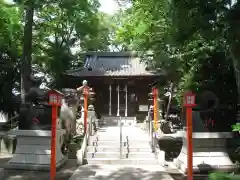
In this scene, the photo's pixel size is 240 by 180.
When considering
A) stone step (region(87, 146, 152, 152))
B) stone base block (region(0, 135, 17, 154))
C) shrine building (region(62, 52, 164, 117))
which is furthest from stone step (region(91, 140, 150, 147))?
shrine building (region(62, 52, 164, 117))

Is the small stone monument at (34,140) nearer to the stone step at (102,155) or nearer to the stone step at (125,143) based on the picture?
the stone step at (102,155)

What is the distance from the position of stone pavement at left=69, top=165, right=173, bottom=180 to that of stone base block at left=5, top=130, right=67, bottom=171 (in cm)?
113

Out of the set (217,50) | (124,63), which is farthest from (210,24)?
(124,63)

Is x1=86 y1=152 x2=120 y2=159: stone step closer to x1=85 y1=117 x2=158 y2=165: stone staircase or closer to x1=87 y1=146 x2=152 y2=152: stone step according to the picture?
x1=85 y1=117 x2=158 y2=165: stone staircase

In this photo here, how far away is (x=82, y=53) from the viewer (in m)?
32.4

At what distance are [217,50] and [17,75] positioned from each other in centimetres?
1413

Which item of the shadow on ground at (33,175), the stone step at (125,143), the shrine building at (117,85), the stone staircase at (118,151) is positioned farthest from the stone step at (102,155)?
the shrine building at (117,85)

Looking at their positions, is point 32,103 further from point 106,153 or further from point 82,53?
point 82,53

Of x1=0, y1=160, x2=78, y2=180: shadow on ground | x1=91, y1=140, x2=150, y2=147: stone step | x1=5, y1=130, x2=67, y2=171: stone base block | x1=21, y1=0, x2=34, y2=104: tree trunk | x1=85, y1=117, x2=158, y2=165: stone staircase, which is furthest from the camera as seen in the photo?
x1=21, y1=0, x2=34, y2=104: tree trunk

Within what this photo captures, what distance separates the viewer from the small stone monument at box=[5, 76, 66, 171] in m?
10.3

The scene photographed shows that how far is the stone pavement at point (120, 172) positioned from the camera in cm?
937

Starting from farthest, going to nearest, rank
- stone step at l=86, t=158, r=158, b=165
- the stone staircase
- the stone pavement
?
the stone staircase, stone step at l=86, t=158, r=158, b=165, the stone pavement

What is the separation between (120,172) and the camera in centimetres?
1013

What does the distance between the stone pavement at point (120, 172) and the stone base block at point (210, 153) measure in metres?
1.04
